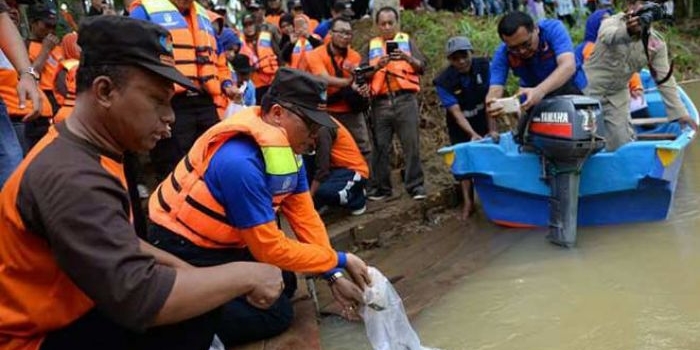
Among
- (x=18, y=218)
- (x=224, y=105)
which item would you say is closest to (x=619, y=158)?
(x=224, y=105)

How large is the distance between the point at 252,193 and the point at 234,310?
0.72 m

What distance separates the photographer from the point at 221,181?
277cm

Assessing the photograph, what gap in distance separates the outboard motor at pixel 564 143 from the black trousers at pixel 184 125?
7.05 feet

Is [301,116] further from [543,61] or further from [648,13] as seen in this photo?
[648,13]

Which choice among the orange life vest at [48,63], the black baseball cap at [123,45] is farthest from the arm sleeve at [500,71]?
the black baseball cap at [123,45]

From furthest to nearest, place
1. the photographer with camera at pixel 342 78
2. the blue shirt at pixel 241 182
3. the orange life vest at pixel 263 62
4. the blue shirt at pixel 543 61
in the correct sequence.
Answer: the orange life vest at pixel 263 62 < the photographer with camera at pixel 342 78 < the blue shirt at pixel 543 61 < the blue shirt at pixel 241 182

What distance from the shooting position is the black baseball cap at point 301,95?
114 inches

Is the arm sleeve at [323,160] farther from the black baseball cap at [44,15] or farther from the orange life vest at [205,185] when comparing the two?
the orange life vest at [205,185]

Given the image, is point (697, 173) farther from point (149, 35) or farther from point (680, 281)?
point (149, 35)

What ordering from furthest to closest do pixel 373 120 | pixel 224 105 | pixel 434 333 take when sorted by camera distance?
pixel 373 120 < pixel 224 105 < pixel 434 333

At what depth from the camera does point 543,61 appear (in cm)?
491

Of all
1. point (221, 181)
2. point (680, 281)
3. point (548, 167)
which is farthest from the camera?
point (548, 167)

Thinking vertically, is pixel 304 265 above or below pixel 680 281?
above

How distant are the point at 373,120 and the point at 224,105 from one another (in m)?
2.17
